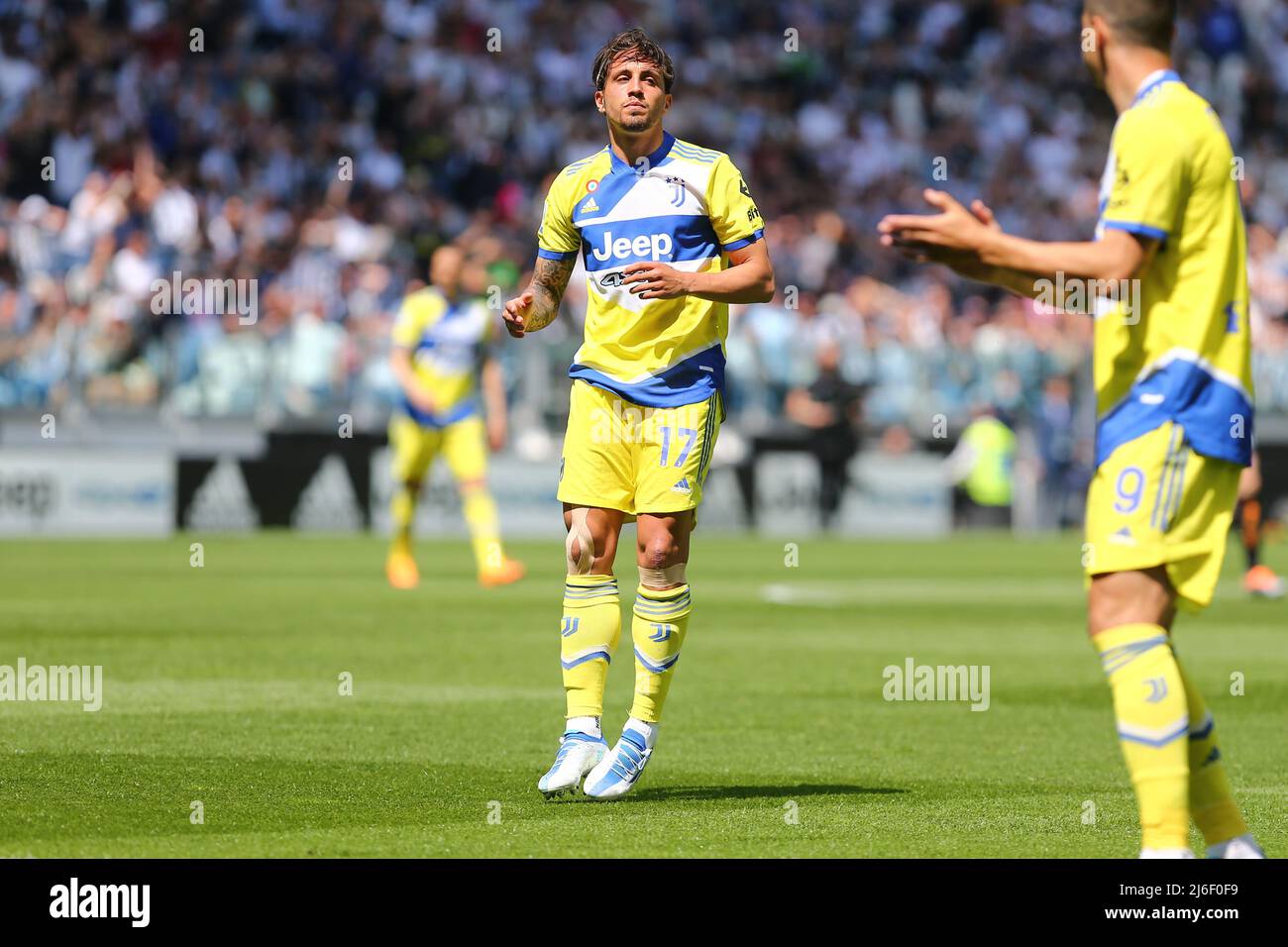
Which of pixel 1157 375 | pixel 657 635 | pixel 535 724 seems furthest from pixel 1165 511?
pixel 535 724

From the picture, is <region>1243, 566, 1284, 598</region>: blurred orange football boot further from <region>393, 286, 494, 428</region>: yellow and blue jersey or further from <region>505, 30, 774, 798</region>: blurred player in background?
<region>505, 30, 774, 798</region>: blurred player in background

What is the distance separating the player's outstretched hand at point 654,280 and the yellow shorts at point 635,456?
779mm

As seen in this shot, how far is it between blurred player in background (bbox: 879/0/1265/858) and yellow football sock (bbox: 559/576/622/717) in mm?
2727

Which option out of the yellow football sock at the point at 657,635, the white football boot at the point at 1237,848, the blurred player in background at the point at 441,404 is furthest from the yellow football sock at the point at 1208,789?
the blurred player in background at the point at 441,404

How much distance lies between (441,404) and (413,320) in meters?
0.77

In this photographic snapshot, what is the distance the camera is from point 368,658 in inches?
493

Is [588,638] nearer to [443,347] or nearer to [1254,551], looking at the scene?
[443,347]

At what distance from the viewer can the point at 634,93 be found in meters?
7.60

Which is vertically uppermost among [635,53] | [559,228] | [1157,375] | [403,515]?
[635,53]

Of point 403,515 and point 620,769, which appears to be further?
point 403,515

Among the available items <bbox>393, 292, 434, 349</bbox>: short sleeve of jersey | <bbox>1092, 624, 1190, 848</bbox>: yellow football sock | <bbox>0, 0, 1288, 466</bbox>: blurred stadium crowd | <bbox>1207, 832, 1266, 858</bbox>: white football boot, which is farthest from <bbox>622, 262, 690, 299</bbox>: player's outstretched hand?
<bbox>0, 0, 1288, 466</bbox>: blurred stadium crowd

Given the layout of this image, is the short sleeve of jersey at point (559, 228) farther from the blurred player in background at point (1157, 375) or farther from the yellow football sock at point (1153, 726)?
the yellow football sock at point (1153, 726)
